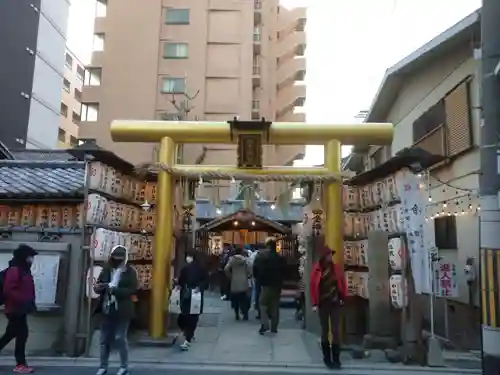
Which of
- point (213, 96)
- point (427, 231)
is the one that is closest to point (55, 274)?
point (427, 231)

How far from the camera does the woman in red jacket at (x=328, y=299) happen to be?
812cm

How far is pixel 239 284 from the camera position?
1271 centimetres

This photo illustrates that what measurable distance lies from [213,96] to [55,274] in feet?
86.0

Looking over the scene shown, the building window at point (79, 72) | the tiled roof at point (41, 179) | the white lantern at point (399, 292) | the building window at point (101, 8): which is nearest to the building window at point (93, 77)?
the building window at point (101, 8)

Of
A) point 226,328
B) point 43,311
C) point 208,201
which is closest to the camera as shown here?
point 43,311

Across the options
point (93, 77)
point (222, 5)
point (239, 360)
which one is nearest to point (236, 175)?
point (239, 360)

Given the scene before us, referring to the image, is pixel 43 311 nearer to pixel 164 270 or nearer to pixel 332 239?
pixel 164 270

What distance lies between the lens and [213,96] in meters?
34.0

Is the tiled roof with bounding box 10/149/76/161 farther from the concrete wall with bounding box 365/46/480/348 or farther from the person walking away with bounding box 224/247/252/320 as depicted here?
the concrete wall with bounding box 365/46/480/348

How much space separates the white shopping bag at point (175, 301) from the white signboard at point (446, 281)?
5049 millimetres

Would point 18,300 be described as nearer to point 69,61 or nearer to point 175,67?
point 175,67

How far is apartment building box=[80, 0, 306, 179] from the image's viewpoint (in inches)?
1319

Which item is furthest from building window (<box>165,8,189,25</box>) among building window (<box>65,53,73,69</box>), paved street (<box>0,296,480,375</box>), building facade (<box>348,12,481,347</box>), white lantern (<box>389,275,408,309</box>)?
white lantern (<box>389,275,408,309</box>)

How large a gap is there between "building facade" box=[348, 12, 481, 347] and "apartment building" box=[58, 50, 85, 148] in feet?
126
